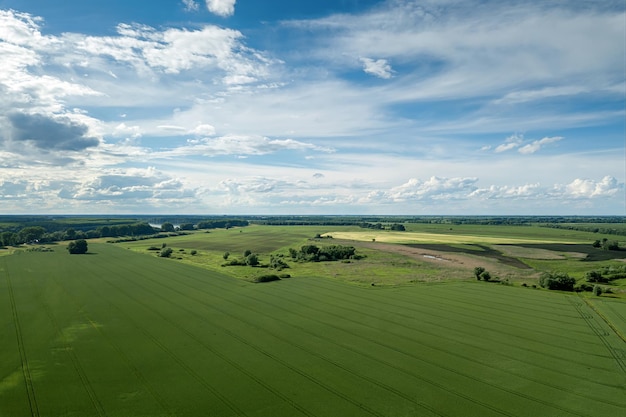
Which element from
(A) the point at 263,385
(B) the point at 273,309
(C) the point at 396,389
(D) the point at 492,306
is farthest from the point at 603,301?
(A) the point at 263,385

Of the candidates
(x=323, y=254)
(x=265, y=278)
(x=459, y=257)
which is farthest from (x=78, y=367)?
(x=459, y=257)

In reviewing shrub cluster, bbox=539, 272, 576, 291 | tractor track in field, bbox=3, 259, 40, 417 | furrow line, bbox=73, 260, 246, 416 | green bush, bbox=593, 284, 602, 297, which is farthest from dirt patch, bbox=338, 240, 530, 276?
tractor track in field, bbox=3, 259, 40, 417

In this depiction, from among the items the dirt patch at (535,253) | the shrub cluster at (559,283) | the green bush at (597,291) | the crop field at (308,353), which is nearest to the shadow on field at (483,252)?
the dirt patch at (535,253)

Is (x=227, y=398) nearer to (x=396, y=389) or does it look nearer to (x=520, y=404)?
(x=396, y=389)

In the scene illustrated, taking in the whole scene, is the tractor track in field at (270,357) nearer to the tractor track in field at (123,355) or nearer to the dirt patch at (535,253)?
the tractor track in field at (123,355)

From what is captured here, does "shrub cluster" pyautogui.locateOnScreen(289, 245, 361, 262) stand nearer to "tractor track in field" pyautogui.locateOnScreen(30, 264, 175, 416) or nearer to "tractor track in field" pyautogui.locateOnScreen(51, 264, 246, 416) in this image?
"tractor track in field" pyautogui.locateOnScreen(30, 264, 175, 416)

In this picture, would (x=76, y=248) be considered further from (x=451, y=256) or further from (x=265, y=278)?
(x=451, y=256)

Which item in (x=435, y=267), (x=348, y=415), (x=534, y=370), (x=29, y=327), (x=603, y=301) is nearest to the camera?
(x=348, y=415)
